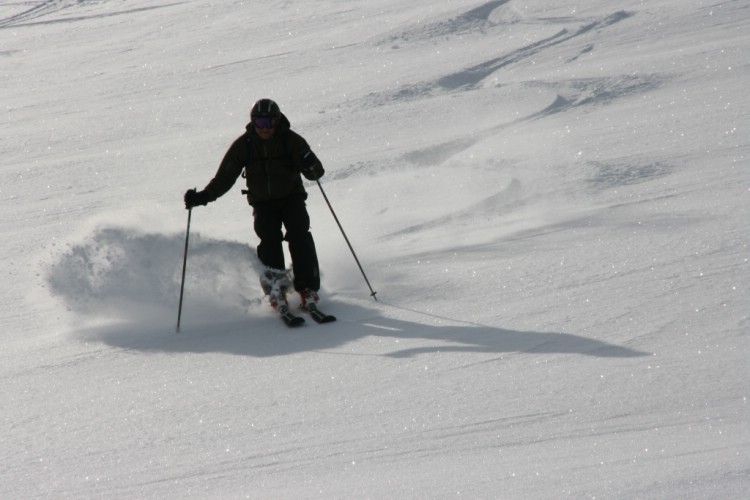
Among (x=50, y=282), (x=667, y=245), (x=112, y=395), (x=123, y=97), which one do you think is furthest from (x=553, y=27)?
(x=112, y=395)

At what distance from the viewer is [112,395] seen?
4.70 meters

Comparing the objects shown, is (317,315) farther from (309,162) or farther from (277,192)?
(309,162)

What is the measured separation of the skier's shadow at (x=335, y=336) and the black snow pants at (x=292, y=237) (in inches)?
11.9

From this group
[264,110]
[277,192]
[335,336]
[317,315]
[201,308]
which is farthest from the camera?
[201,308]

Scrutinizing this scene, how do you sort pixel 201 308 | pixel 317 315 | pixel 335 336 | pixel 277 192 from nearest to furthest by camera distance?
pixel 335 336
pixel 317 315
pixel 277 192
pixel 201 308

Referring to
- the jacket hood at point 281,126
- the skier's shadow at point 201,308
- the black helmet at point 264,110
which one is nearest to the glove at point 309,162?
the jacket hood at point 281,126

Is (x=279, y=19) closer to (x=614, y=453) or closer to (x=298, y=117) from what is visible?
(x=298, y=117)

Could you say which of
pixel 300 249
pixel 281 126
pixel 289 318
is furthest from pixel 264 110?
pixel 289 318

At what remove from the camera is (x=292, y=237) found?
5.92 meters

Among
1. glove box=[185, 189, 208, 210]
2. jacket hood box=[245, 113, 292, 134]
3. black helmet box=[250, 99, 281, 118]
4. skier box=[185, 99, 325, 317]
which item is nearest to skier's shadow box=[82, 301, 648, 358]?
skier box=[185, 99, 325, 317]

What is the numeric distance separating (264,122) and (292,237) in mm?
798

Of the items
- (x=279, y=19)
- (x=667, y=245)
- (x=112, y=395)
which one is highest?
(x=279, y=19)

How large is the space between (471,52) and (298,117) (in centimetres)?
361

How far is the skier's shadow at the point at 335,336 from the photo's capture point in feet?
15.6
